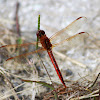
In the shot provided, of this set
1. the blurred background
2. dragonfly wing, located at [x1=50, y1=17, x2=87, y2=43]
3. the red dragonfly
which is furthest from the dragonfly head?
the blurred background

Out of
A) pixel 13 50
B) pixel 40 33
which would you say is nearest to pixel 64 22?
pixel 13 50

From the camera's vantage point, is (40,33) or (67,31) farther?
(67,31)

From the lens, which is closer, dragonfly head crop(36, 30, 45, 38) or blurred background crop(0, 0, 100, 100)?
dragonfly head crop(36, 30, 45, 38)

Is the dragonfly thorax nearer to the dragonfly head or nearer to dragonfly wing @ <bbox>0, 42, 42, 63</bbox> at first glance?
the dragonfly head

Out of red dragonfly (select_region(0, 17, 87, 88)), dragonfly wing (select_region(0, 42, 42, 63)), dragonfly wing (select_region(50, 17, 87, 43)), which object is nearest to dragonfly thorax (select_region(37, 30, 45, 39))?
red dragonfly (select_region(0, 17, 87, 88))

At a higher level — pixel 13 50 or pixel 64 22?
pixel 64 22

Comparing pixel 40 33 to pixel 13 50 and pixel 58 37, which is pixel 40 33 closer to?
pixel 58 37

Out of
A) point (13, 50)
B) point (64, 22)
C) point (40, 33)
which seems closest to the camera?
point (40, 33)

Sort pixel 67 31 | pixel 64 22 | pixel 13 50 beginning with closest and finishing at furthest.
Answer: pixel 67 31, pixel 13 50, pixel 64 22

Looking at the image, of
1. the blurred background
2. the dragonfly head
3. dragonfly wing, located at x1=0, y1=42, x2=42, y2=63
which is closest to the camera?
the dragonfly head

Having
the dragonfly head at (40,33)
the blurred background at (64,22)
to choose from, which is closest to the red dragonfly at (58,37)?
the dragonfly head at (40,33)

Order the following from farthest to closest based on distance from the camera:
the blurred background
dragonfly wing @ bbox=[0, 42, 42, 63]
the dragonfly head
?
the blurred background, dragonfly wing @ bbox=[0, 42, 42, 63], the dragonfly head
